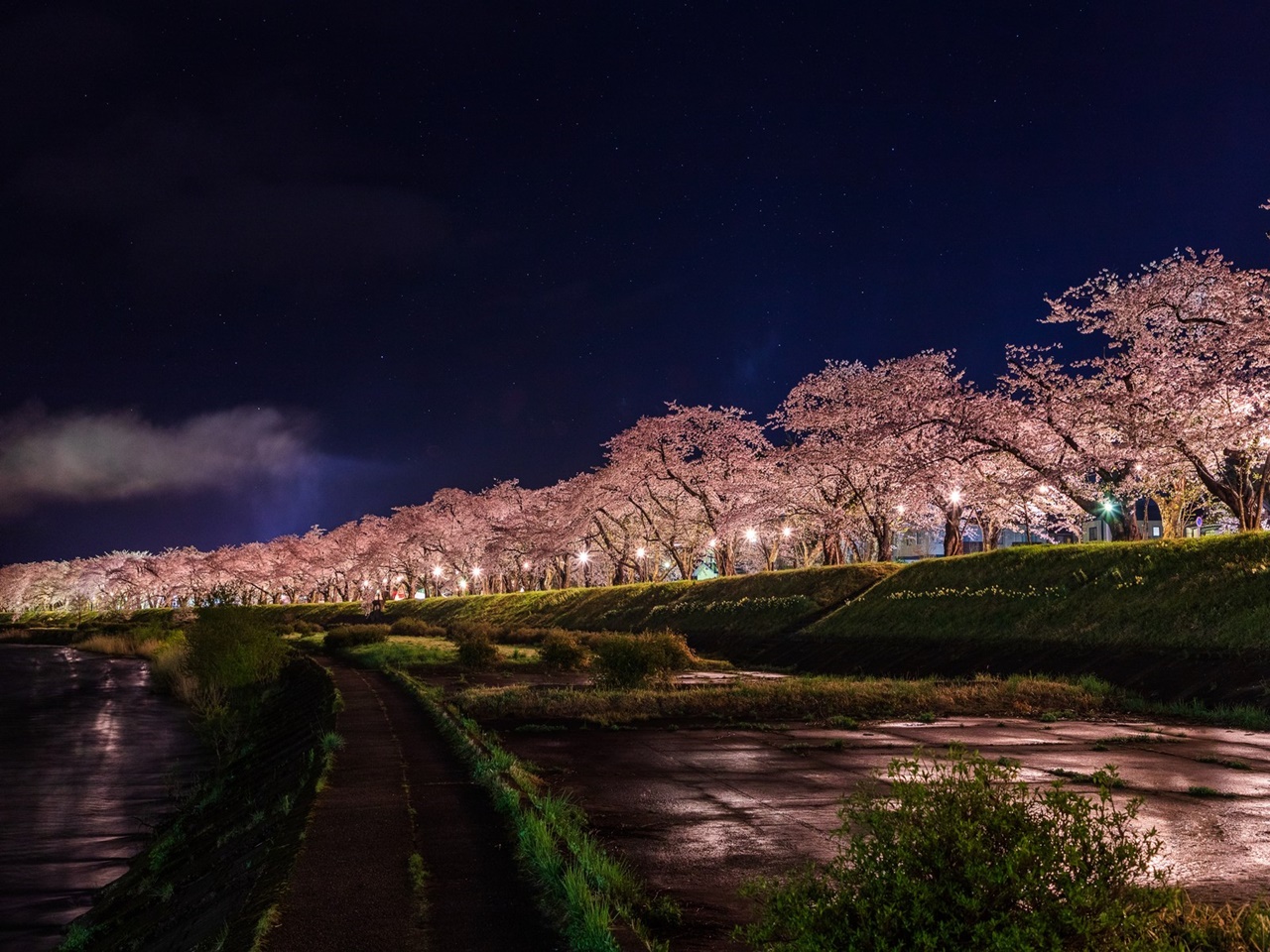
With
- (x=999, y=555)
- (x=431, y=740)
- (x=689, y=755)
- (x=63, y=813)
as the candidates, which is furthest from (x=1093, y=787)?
(x=999, y=555)

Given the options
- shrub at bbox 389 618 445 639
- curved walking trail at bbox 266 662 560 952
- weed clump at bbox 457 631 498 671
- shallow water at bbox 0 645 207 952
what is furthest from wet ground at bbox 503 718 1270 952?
shrub at bbox 389 618 445 639

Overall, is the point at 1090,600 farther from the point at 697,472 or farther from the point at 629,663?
the point at 697,472

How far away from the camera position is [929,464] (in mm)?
38438

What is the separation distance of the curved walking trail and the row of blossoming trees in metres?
24.9

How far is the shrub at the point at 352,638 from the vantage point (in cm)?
4444

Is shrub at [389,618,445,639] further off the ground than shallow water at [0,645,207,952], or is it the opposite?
shrub at [389,618,445,639]

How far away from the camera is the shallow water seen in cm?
1220

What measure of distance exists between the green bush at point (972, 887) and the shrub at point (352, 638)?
4258cm

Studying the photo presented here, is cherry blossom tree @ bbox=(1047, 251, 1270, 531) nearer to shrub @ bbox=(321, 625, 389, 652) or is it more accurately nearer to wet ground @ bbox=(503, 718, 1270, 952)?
wet ground @ bbox=(503, 718, 1270, 952)

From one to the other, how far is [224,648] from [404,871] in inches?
971

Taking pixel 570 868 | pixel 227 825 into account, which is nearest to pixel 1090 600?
pixel 227 825

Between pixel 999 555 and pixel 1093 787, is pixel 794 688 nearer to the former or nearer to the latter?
pixel 1093 787

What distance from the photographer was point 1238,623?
20859 mm

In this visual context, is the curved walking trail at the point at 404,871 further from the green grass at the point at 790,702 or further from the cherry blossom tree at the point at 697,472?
the cherry blossom tree at the point at 697,472
